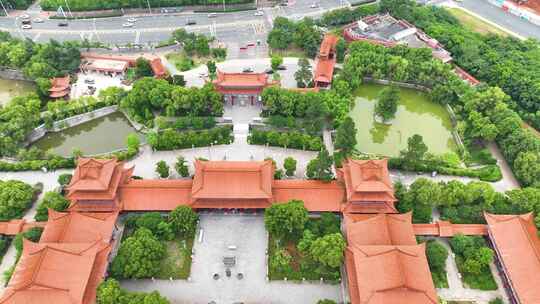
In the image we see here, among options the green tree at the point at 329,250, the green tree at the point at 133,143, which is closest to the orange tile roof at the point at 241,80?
the green tree at the point at 133,143

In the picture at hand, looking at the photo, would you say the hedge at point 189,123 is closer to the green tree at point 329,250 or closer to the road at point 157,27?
the road at point 157,27

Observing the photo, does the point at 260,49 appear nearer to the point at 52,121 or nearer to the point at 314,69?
the point at 314,69

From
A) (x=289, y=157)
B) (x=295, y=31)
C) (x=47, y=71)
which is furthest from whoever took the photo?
(x=295, y=31)

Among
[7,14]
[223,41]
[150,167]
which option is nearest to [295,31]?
[223,41]

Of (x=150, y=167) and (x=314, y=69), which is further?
(x=314, y=69)

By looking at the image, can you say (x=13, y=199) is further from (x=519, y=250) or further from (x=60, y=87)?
(x=519, y=250)

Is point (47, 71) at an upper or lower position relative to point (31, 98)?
upper

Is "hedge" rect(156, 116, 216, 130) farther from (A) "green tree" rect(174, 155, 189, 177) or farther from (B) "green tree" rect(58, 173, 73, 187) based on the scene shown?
(B) "green tree" rect(58, 173, 73, 187)
